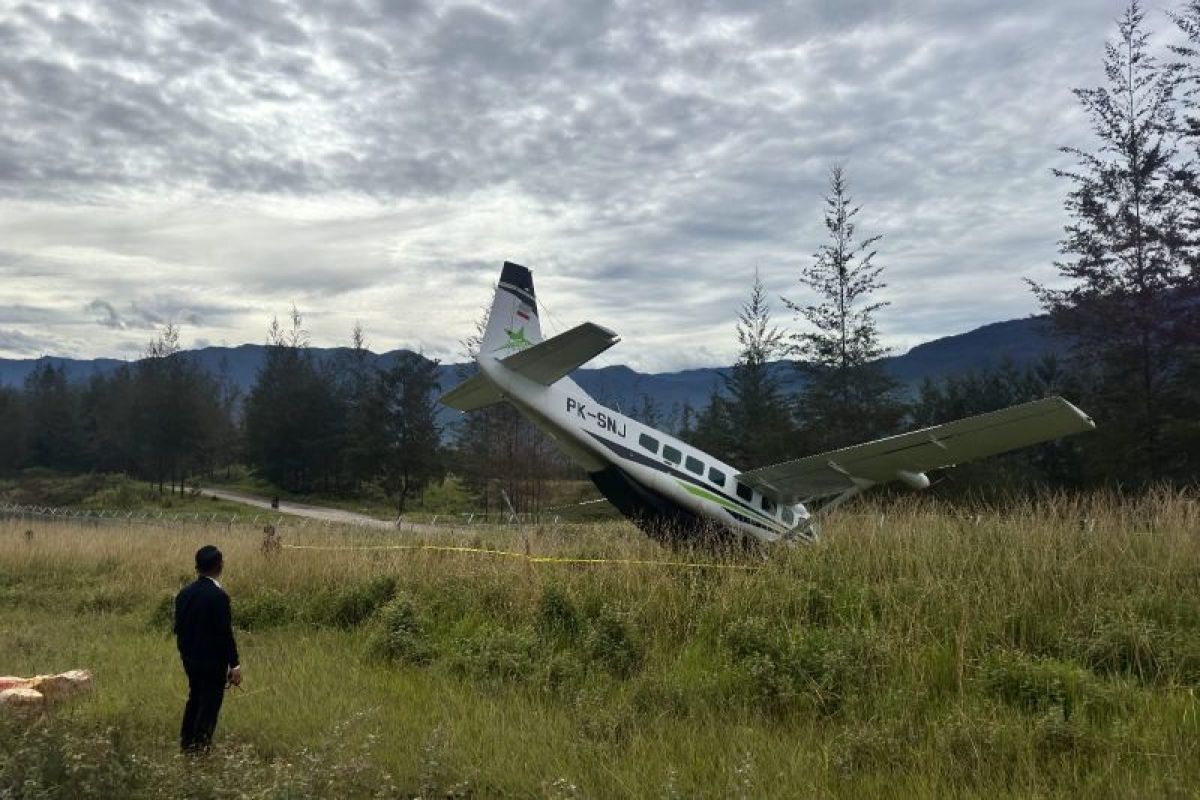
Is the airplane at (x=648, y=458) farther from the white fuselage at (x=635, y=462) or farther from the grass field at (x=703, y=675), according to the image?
the grass field at (x=703, y=675)

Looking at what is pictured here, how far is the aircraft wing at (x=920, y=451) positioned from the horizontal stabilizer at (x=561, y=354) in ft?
13.1

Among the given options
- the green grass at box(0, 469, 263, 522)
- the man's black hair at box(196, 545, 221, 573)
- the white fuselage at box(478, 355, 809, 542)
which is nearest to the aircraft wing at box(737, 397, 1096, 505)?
the white fuselage at box(478, 355, 809, 542)

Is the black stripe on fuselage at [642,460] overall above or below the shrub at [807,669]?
above

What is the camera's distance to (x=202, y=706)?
6207 millimetres

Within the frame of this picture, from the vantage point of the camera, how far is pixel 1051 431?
38.3ft

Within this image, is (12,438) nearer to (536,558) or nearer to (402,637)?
(536,558)

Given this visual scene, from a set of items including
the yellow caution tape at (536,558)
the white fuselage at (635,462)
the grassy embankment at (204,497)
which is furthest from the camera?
the grassy embankment at (204,497)

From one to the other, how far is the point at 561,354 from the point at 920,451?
580 centimetres

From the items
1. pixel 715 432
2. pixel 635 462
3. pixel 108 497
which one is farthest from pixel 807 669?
pixel 108 497

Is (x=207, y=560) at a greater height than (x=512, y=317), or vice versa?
(x=512, y=317)

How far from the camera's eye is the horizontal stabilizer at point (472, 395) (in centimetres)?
1491

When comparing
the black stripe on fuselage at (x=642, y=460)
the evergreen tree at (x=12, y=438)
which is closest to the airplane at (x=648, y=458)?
the black stripe on fuselage at (x=642, y=460)

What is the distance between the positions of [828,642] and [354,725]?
4.09 meters

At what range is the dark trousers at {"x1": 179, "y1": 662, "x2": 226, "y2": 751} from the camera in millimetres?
6156
